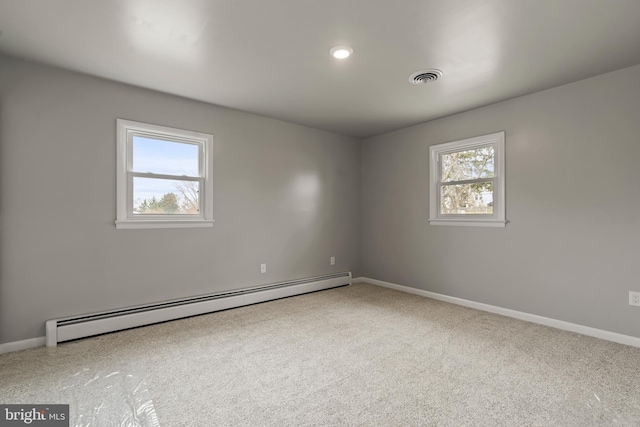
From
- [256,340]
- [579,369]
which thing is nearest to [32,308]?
[256,340]

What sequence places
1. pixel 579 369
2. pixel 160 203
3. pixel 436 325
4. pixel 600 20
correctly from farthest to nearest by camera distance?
pixel 160 203
pixel 436 325
pixel 579 369
pixel 600 20

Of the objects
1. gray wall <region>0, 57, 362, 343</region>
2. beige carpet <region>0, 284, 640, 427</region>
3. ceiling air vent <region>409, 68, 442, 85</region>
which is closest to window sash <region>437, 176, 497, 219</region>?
beige carpet <region>0, 284, 640, 427</region>

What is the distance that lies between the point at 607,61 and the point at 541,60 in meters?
0.58

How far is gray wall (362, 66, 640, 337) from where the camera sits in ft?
9.21

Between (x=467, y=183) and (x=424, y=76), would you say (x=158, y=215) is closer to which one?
(x=424, y=76)

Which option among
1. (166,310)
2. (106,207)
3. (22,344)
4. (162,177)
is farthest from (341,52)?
(22,344)

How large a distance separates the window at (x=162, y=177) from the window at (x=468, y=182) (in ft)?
9.66

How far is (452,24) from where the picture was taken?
219cm

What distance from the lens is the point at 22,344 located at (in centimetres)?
267

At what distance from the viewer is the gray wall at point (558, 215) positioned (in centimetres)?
281

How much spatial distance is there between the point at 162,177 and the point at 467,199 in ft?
12.0

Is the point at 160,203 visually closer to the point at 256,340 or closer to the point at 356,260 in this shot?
the point at 256,340

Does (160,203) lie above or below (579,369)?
above

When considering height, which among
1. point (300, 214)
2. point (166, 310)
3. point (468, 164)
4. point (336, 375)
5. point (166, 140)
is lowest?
point (336, 375)
